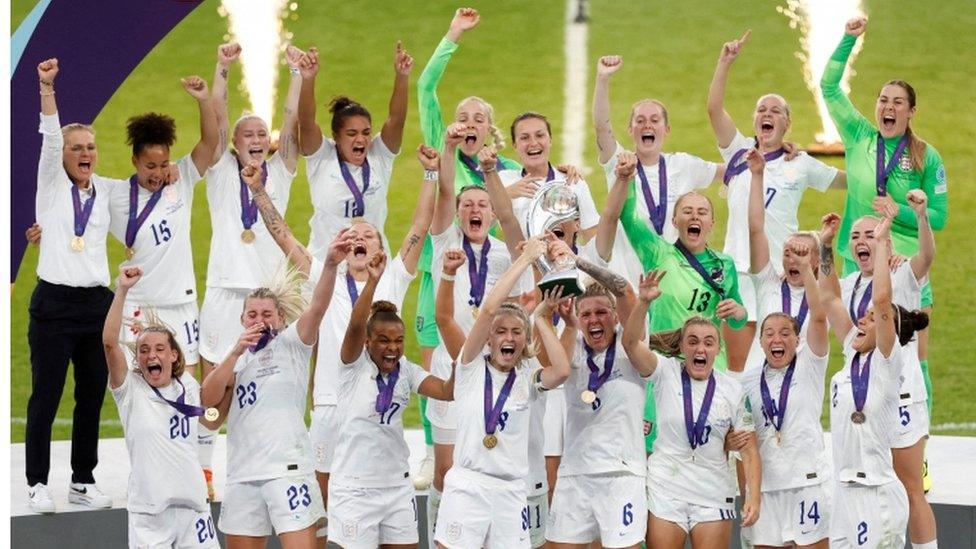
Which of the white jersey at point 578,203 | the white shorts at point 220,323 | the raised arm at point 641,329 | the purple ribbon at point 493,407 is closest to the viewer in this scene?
the raised arm at point 641,329

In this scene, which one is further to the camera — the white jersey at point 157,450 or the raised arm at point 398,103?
the raised arm at point 398,103

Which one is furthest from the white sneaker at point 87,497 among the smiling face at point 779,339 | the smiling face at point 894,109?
the smiling face at point 894,109

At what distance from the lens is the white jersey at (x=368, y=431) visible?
8406mm

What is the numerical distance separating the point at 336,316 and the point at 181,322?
1.01 m

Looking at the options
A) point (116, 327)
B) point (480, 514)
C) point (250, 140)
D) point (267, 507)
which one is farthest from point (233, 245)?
point (480, 514)

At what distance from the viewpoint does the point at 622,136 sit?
16.9m

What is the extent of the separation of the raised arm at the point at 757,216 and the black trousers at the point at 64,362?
9.88 feet

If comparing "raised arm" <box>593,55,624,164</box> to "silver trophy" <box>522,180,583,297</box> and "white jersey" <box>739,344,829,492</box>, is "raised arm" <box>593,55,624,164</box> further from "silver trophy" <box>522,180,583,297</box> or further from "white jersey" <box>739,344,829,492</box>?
"white jersey" <box>739,344,829,492</box>

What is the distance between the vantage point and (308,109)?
9.71 meters

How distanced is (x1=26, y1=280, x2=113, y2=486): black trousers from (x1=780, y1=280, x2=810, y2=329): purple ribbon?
317cm

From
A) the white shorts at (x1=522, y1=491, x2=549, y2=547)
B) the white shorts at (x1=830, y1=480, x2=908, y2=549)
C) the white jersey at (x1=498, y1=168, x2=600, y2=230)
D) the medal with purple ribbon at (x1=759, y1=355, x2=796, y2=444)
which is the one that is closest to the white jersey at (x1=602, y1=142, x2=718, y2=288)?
the white jersey at (x1=498, y1=168, x2=600, y2=230)

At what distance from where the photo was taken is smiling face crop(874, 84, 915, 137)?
9.77 metres

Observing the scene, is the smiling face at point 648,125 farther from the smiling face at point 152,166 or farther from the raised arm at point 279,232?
the smiling face at point 152,166

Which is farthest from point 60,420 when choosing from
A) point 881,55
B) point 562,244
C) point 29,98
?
point 881,55
